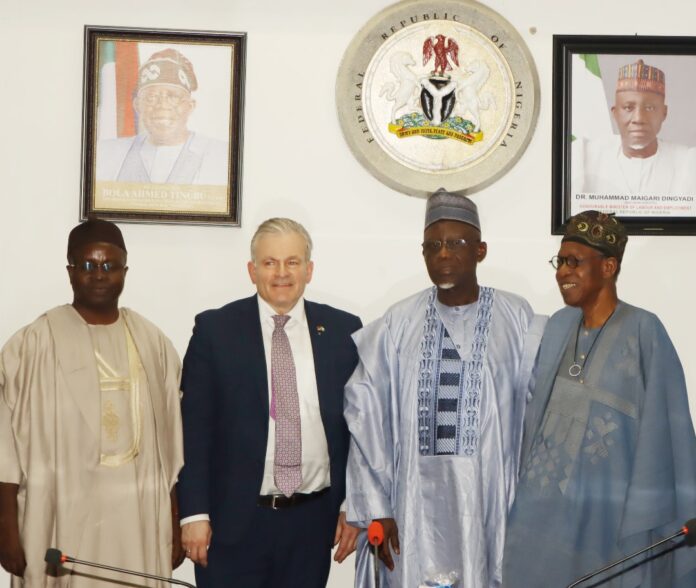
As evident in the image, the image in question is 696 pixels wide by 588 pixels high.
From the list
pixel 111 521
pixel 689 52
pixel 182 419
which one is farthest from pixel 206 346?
pixel 689 52

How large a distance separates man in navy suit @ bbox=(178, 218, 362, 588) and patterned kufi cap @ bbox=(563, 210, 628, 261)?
808 mm

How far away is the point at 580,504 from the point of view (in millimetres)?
3010

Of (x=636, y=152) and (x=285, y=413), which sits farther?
(x=636, y=152)

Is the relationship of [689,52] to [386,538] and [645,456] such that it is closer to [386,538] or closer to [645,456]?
[645,456]

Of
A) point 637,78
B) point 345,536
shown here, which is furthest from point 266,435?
point 637,78

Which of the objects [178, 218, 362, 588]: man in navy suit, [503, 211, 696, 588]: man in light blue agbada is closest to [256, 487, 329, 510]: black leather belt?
[178, 218, 362, 588]: man in navy suit

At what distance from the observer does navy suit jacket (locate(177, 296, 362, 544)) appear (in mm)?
3234

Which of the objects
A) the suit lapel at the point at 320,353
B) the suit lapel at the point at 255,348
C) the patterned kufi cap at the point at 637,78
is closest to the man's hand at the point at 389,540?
the suit lapel at the point at 320,353

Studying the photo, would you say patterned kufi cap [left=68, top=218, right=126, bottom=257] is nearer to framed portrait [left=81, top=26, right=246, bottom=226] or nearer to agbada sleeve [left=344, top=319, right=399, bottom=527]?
framed portrait [left=81, top=26, right=246, bottom=226]

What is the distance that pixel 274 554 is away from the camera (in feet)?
10.6

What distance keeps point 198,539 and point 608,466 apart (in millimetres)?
1242

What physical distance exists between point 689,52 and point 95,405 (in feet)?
8.22

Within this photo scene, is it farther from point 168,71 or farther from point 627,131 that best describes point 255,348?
point 627,131

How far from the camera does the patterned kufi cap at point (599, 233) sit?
3.16 metres
